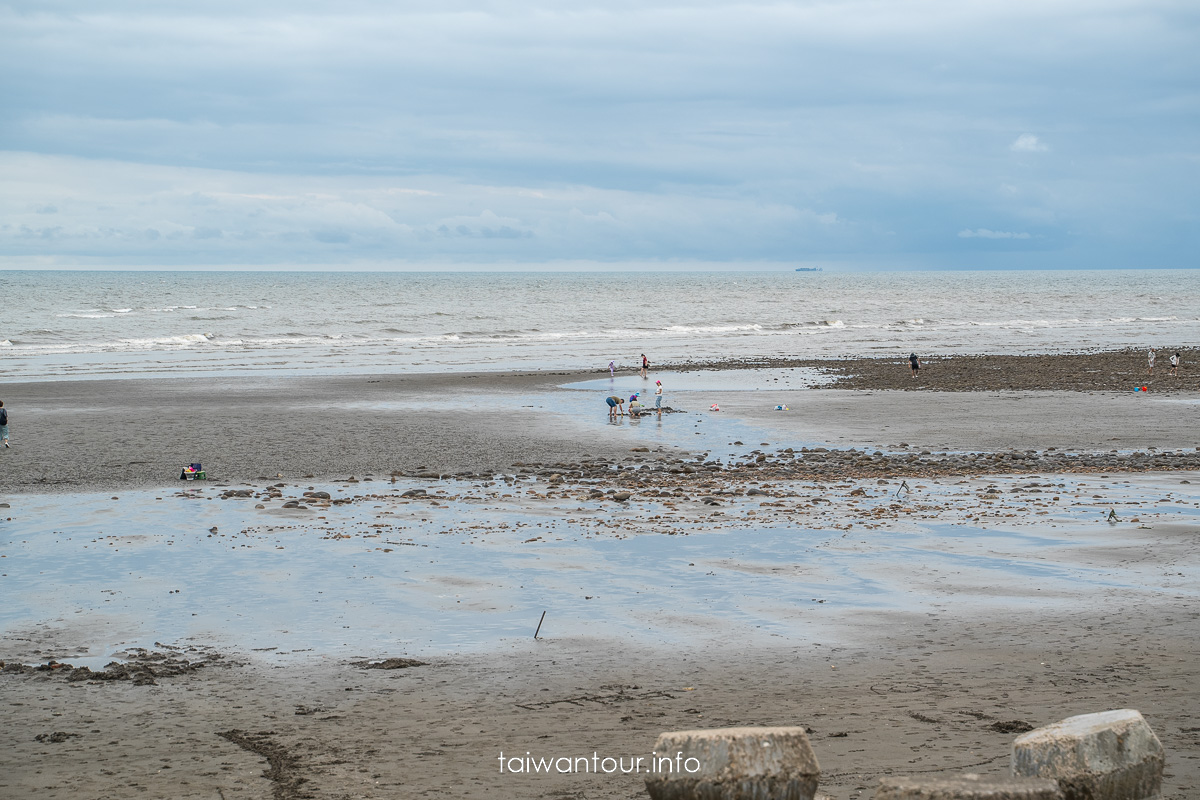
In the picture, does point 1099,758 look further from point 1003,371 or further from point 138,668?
point 1003,371

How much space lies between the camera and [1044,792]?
5.02 metres

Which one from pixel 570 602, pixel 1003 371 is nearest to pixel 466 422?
pixel 570 602

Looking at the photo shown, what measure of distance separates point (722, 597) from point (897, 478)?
906 centimetres

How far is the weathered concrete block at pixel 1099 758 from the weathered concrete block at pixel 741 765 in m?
1.23

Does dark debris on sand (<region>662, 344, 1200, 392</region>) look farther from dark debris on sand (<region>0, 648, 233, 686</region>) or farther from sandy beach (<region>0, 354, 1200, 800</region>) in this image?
dark debris on sand (<region>0, 648, 233, 686</region>)

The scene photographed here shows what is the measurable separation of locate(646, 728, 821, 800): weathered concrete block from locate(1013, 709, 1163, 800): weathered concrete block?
1230mm

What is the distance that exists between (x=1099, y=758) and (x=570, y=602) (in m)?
7.81

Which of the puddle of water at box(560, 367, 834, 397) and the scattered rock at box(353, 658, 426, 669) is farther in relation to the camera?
the puddle of water at box(560, 367, 834, 397)

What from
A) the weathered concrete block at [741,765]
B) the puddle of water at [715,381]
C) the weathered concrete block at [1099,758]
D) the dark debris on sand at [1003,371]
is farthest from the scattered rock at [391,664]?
the dark debris on sand at [1003,371]

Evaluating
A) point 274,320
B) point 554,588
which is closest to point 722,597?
point 554,588

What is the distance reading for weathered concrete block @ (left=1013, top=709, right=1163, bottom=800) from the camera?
5.39m

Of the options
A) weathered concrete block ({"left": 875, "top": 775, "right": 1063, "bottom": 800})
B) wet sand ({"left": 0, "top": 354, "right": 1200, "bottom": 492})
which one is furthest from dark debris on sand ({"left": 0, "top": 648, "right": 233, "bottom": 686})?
wet sand ({"left": 0, "top": 354, "right": 1200, "bottom": 492})

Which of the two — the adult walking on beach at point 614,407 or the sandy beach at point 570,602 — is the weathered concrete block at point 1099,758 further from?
the adult walking on beach at point 614,407

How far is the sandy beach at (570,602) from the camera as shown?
8.26 meters
